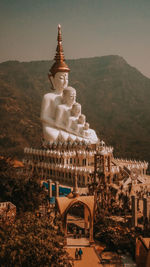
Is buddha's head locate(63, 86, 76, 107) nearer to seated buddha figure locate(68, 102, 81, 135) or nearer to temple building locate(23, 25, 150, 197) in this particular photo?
temple building locate(23, 25, 150, 197)

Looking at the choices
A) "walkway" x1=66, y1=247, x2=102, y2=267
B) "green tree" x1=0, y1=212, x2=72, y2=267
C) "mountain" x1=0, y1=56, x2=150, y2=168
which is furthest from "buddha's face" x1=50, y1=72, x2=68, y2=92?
"green tree" x1=0, y1=212, x2=72, y2=267

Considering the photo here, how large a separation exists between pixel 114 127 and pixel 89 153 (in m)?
61.3

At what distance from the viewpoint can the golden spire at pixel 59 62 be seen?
32.0 m

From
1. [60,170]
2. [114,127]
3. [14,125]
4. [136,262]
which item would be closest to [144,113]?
[114,127]

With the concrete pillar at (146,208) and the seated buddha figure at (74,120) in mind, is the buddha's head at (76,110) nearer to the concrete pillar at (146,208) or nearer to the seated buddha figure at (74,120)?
the seated buddha figure at (74,120)

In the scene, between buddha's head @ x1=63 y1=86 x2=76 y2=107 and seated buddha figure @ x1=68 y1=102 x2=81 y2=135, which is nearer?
seated buddha figure @ x1=68 y1=102 x2=81 y2=135

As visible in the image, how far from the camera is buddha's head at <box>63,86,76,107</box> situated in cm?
3023

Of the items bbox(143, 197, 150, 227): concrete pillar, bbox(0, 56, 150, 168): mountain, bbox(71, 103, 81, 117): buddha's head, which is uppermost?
bbox(0, 56, 150, 168): mountain

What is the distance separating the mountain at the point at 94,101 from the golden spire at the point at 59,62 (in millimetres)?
20926

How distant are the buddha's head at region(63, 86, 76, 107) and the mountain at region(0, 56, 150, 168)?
68.7 feet

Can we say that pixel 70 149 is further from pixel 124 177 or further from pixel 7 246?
pixel 7 246

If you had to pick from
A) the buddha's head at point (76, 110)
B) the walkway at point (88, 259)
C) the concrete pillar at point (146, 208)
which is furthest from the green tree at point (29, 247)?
the buddha's head at point (76, 110)

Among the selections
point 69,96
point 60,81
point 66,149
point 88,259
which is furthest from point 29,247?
point 60,81

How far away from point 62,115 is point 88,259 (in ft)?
60.1
